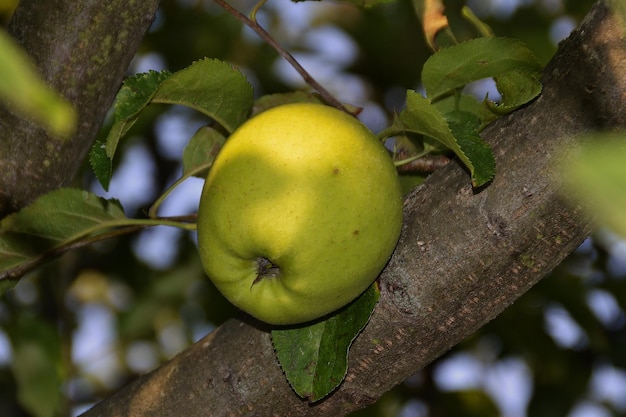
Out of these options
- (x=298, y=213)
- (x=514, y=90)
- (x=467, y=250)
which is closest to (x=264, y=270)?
(x=298, y=213)

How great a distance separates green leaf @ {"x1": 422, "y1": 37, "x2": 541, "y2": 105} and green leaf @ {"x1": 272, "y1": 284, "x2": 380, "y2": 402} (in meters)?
0.30

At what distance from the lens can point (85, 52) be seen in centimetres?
104

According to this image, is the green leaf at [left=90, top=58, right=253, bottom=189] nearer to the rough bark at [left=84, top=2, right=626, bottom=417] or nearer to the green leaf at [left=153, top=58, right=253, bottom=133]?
the green leaf at [left=153, top=58, right=253, bottom=133]

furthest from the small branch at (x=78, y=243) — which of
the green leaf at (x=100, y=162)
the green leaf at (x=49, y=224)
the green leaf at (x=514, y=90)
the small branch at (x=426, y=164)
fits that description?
the green leaf at (x=514, y=90)

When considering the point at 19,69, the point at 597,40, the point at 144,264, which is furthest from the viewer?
the point at 144,264

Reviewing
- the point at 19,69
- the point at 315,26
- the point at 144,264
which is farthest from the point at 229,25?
the point at 19,69

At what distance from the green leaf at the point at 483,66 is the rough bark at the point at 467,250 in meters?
0.03

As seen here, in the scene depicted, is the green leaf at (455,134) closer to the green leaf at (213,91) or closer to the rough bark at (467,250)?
the rough bark at (467,250)

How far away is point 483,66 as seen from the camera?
39.6 inches

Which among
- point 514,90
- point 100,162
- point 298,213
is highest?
point 100,162

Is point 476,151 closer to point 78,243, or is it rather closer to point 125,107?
point 125,107

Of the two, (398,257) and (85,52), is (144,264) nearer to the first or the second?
(85,52)

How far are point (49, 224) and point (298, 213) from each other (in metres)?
0.46

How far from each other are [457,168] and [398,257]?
0.43ft
